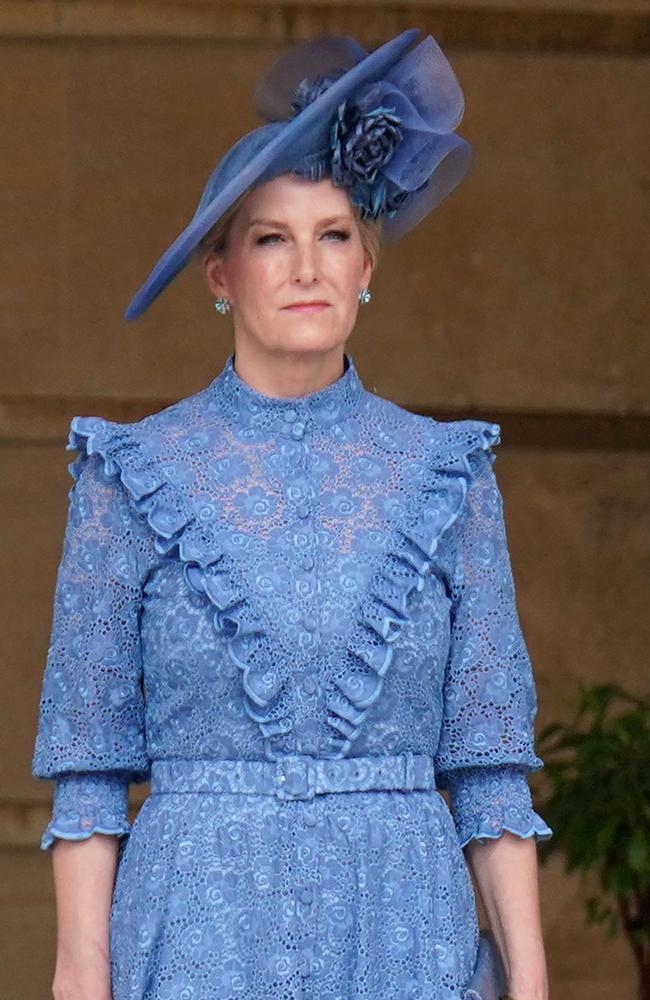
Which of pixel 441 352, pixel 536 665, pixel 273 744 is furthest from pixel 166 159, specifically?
pixel 273 744

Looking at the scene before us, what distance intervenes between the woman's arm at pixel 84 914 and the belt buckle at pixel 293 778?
216 mm

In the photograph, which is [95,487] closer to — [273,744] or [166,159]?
[273,744]

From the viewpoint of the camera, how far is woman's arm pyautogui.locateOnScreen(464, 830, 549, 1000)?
279 centimetres

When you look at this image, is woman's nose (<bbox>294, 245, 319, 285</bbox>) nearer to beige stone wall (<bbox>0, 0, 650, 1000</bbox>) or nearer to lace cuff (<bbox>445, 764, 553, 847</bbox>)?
lace cuff (<bbox>445, 764, 553, 847</bbox>)

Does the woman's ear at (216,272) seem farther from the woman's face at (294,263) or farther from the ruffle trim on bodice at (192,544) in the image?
the ruffle trim on bodice at (192,544)

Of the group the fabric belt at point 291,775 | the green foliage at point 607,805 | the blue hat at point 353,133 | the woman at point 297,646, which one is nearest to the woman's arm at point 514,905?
the woman at point 297,646

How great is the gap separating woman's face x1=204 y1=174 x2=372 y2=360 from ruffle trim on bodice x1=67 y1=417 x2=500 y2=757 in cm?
18

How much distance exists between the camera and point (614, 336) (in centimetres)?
521

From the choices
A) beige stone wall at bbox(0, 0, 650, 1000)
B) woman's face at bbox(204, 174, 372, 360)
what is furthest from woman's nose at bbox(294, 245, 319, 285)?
beige stone wall at bbox(0, 0, 650, 1000)

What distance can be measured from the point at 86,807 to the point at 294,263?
64 cm

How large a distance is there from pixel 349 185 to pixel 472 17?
238 centimetres

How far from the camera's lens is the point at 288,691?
2715 mm

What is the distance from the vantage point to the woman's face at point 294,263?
281 centimetres

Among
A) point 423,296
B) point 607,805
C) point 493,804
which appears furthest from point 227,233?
point 423,296
